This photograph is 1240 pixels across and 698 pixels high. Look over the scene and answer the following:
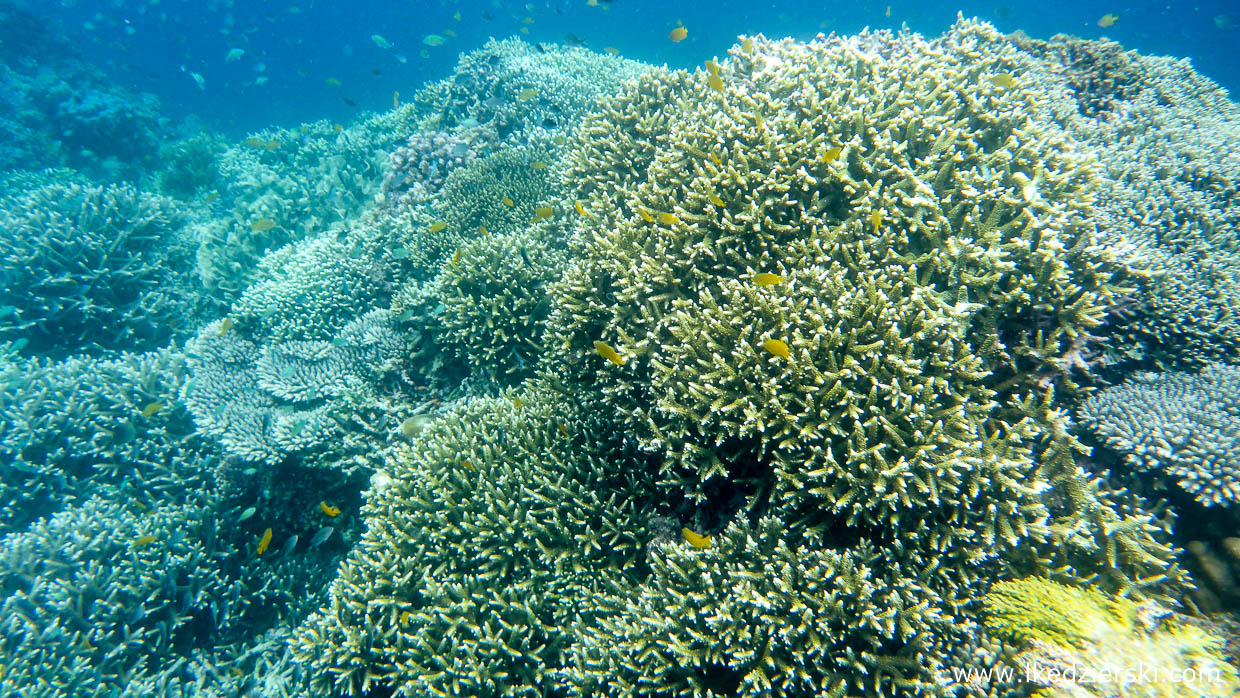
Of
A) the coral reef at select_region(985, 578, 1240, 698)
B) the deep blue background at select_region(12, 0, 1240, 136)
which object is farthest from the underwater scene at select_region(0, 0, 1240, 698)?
the deep blue background at select_region(12, 0, 1240, 136)

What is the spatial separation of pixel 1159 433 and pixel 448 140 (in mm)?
10186

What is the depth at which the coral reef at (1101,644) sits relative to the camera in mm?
2461

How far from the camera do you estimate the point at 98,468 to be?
23.0 ft

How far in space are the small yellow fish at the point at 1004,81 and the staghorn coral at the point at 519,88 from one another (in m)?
6.34

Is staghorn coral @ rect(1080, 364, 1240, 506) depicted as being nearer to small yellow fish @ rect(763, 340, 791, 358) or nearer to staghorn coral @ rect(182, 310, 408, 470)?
small yellow fish @ rect(763, 340, 791, 358)

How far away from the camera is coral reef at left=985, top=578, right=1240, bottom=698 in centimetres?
246

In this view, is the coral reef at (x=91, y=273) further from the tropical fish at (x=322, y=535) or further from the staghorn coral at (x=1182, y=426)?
the staghorn coral at (x=1182, y=426)

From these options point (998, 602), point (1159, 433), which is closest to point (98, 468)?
point (998, 602)

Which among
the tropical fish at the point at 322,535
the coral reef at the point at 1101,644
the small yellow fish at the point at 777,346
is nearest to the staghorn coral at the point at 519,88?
the tropical fish at the point at 322,535

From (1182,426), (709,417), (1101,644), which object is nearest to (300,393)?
(709,417)

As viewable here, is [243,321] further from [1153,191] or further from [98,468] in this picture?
[1153,191]

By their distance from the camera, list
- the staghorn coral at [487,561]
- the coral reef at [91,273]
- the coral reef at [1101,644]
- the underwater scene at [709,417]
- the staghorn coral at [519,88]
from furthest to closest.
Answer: the staghorn coral at [519,88] < the coral reef at [91,273] < the staghorn coral at [487,561] < the underwater scene at [709,417] < the coral reef at [1101,644]

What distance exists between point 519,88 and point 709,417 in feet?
32.1

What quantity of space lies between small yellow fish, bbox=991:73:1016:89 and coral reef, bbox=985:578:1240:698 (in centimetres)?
450
